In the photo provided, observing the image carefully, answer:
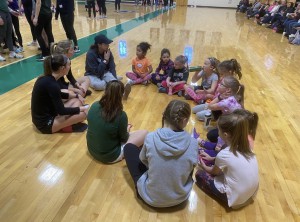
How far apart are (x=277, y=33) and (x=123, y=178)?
941 centimetres

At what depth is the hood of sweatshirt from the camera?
55.6 inches

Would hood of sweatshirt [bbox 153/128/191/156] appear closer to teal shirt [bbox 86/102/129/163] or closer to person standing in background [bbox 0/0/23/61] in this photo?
teal shirt [bbox 86/102/129/163]

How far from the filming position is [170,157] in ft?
4.73

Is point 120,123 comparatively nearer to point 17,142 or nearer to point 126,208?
point 126,208

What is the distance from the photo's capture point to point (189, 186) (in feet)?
5.25

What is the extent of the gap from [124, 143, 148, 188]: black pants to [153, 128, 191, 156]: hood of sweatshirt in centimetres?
33

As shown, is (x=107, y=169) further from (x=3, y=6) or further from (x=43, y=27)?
(x=3, y=6)

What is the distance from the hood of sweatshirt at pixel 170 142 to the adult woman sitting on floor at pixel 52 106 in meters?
1.11

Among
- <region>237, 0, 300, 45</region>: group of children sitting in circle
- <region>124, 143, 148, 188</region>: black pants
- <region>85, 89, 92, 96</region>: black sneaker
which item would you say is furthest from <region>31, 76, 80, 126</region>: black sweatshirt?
<region>237, 0, 300, 45</region>: group of children sitting in circle

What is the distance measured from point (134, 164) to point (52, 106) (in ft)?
3.32

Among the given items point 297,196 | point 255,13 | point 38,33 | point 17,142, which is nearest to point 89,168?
point 17,142

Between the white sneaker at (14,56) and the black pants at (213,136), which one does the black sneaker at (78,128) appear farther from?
the white sneaker at (14,56)

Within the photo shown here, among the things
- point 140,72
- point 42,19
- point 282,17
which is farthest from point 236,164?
point 282,17

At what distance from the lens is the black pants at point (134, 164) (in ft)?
5.57
